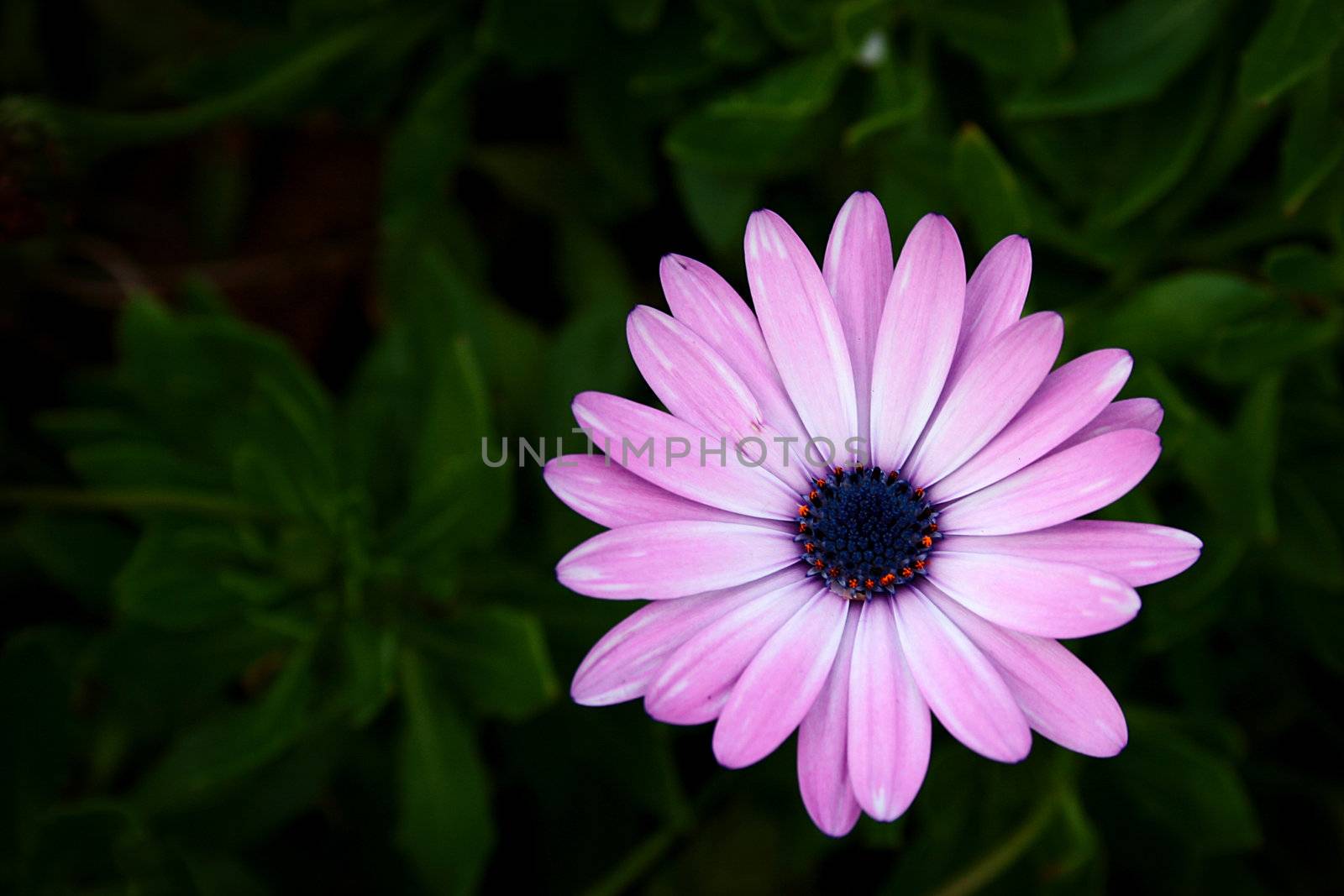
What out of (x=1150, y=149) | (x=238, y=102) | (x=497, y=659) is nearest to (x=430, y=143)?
(x=238, y=102)

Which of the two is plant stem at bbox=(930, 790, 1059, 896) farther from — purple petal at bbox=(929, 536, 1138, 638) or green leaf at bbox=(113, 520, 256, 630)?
green leaf at bbox=(113, 520, 256, 630)

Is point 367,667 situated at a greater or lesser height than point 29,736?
lesser

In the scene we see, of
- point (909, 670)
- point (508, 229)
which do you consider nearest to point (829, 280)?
point (909, 670)

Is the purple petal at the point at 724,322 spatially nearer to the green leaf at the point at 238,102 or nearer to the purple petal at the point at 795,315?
the purple petal at the point at 795,315

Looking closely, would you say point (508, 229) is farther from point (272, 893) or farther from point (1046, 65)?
point (272, 893)

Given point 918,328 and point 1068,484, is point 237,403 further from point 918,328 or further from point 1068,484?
point 1068,484

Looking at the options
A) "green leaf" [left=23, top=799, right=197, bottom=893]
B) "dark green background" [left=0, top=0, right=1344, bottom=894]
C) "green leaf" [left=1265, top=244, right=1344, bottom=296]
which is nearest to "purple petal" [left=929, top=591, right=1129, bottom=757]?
"dark green background" [left=0, top=0, right=1344, bottom=894]

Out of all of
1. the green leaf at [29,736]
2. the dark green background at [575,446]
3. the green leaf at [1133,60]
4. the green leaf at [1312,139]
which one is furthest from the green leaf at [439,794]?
the green leaf at [1312,139]
